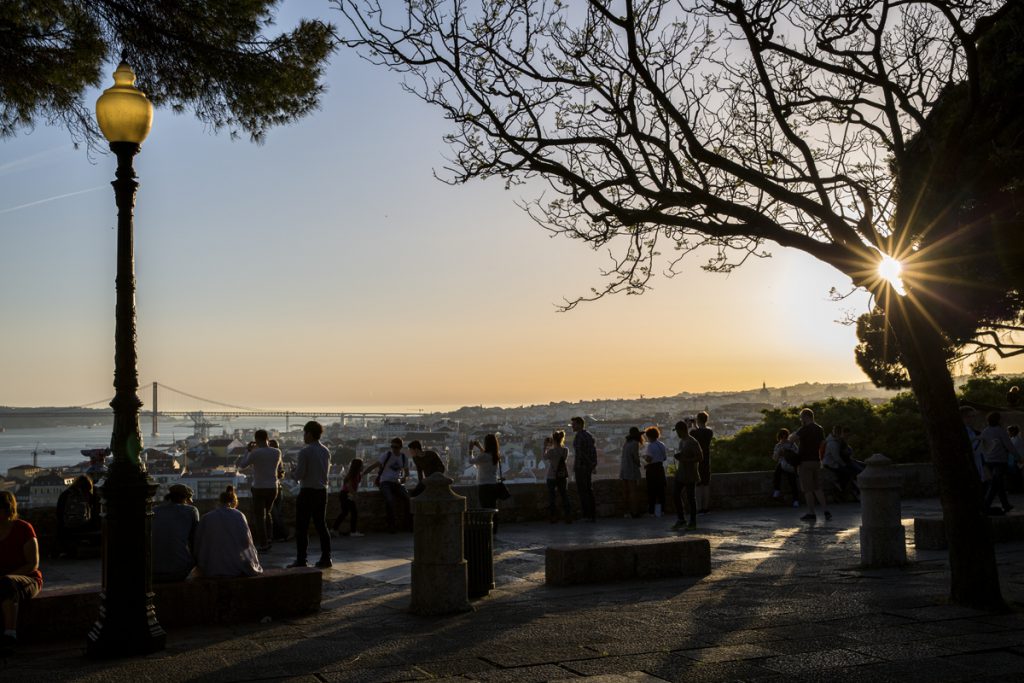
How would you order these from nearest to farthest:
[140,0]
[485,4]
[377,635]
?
[377,635] → [485,4] → [140,0]

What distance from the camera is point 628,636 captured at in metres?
7.46

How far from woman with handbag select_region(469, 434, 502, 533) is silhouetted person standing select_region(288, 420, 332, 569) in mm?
3502

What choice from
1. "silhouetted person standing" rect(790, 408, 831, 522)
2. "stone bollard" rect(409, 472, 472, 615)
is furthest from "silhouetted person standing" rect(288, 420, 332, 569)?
"silhouetted person standing" rect(790, 408, 831, 522)

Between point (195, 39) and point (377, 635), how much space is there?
791cm

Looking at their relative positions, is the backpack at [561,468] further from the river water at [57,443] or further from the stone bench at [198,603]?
the stone bench at [198,603]

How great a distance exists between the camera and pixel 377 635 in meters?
7.71

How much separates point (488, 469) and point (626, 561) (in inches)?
192

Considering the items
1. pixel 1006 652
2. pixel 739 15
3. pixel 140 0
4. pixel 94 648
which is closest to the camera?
pixel 1006 652

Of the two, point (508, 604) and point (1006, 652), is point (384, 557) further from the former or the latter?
point (1006, 652)

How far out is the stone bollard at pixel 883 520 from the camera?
10875 mm

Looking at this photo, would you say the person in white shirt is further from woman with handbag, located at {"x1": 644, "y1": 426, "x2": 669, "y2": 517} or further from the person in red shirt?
woman with handbag, located at {"x1": 644, "y1": 426, "x2": 669, "y2": 517}

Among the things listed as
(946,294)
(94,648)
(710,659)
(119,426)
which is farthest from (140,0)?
(946,294)

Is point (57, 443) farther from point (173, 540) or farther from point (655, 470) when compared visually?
point (173, 540)

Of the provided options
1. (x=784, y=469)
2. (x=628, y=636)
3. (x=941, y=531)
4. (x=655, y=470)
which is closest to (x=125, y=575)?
(x=628, y=636)
